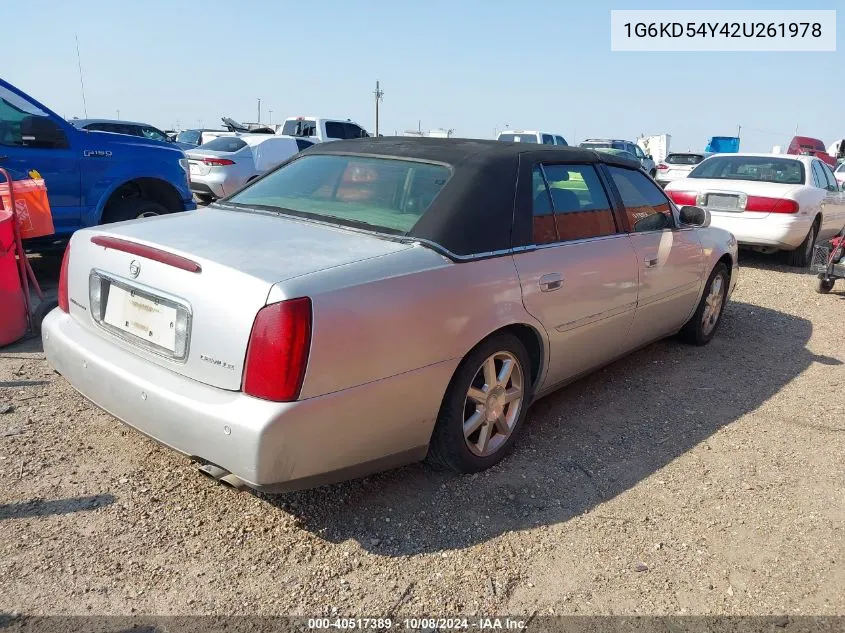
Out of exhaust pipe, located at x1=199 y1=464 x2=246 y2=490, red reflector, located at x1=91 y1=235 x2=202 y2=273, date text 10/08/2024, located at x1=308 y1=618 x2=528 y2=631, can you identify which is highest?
red reflector, located at x1=91 y1=235 x2=202 y2=273

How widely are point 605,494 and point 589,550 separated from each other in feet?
1.58

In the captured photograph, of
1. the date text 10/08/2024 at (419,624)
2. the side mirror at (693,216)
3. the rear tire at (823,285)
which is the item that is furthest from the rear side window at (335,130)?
the date text 10/08/2024 at (419,624)

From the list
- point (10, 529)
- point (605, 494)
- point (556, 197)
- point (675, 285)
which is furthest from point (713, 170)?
point (10, 529)

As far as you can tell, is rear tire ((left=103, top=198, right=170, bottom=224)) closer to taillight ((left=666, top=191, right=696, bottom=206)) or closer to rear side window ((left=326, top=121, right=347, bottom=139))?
taillight ((left=666, top=191, right=696, bottom=206))

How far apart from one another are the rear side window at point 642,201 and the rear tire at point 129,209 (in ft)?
15.3

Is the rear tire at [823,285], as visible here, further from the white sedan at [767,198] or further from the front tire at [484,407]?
the front tire at [484,407]

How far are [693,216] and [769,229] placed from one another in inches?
174

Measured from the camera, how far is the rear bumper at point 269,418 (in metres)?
2.35

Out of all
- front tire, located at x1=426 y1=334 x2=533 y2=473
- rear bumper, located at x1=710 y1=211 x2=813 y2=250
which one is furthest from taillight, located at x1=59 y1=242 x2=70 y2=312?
rear bumper, located at x1=710 y1=211 x2=813 y2=250

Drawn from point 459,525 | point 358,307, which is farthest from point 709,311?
point 358,307

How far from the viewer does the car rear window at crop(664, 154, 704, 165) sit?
21797 millimetres

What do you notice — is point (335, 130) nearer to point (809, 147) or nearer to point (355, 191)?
point (355, 191)

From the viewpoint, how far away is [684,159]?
22172 mm

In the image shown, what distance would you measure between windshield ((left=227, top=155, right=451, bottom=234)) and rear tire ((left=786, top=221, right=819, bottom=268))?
25.0ft
